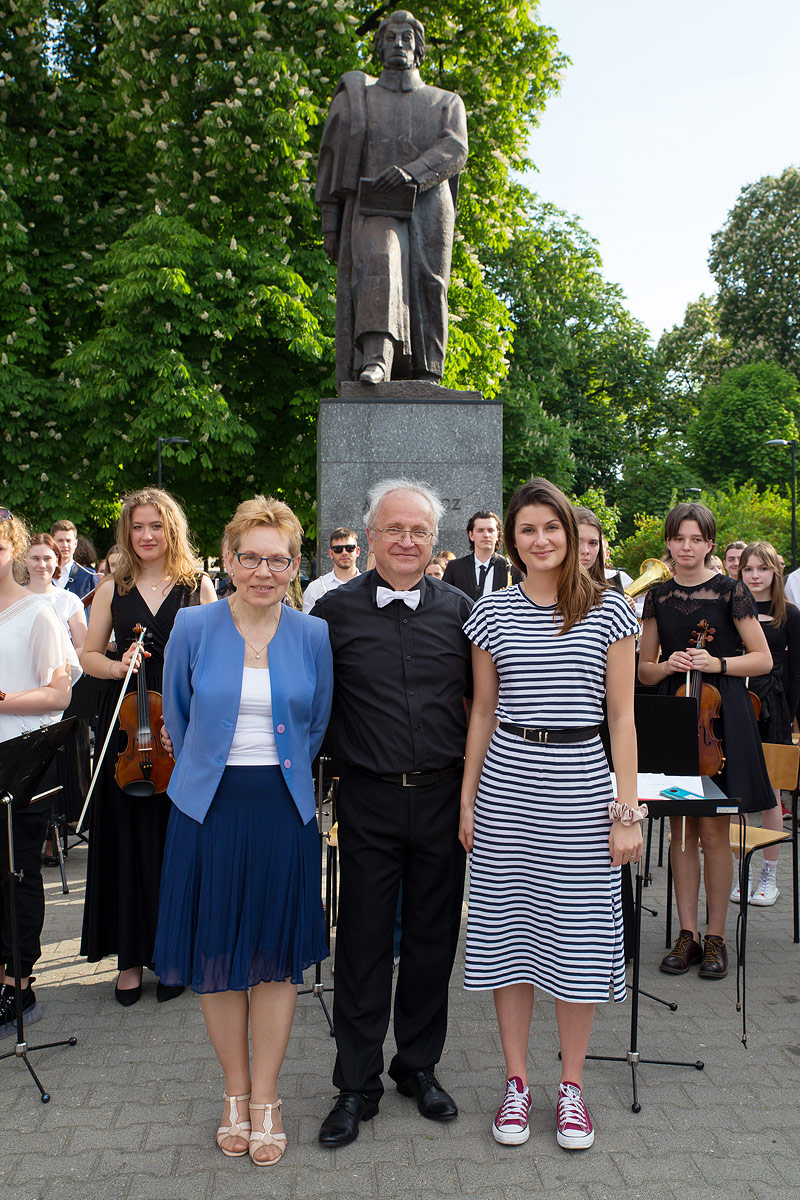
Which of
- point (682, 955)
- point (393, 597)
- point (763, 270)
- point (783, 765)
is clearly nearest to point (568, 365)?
point (763, 270)

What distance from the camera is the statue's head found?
8586 mm

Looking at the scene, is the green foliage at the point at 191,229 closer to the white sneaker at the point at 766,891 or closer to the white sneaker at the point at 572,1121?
the white sneaker at the point at 766,891

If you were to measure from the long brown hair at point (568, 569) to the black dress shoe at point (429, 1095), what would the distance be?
1609 mm

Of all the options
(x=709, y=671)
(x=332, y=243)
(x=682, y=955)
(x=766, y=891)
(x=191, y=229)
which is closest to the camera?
(x=709, y=671)

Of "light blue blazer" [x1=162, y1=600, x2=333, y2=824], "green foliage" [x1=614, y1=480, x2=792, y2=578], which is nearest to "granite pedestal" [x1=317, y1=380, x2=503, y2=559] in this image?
"light blue blazer" [x1=162, y1=600, x2=333, y2=824]

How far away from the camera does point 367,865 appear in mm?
3338

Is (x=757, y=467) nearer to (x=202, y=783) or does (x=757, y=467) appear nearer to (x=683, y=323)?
(x=683, y=323)

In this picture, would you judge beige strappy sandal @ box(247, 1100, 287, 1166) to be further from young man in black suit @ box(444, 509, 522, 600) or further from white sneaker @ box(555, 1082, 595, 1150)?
young man in black suit @ box(444, 509, 522, 600)

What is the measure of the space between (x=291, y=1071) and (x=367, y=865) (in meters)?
1.02

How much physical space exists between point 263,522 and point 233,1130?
6.33ft

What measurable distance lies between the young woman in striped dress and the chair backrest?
2097 millimetres

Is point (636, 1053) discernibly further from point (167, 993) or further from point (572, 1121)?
point (167, 993)

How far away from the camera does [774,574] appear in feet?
22.5

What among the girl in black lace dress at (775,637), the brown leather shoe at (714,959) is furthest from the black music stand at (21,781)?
the girl in black lace dress at (775,637)
